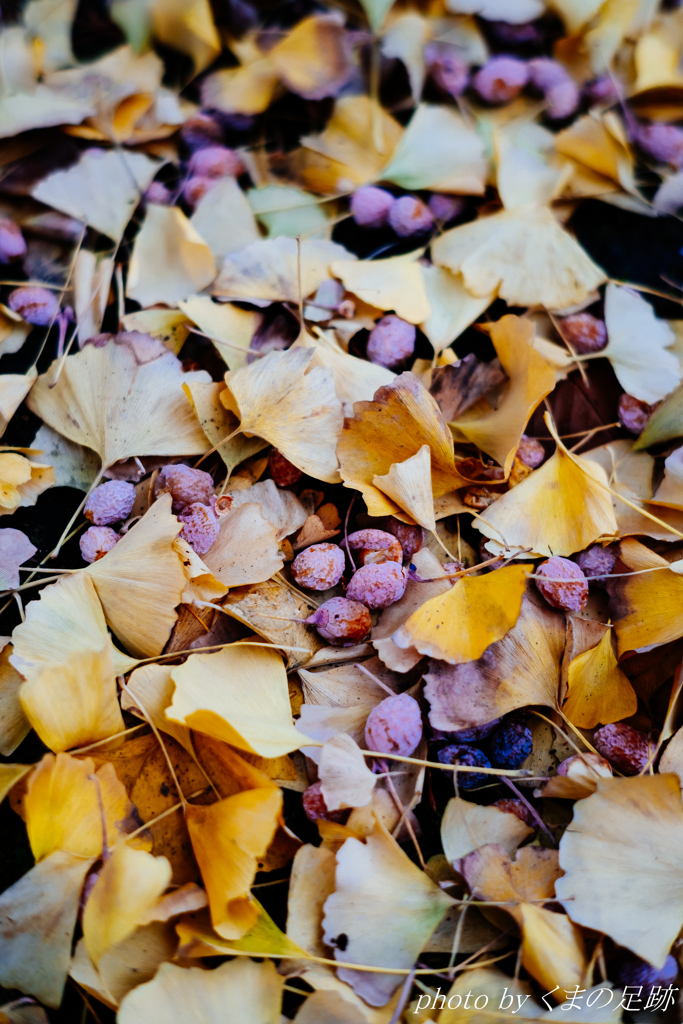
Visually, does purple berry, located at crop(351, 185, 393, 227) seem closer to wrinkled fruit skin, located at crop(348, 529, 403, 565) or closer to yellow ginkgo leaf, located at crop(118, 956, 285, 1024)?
wrinkled fruit skin, located at crop(348, 529, 403, 565)

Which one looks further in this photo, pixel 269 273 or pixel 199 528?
pixel 269 273

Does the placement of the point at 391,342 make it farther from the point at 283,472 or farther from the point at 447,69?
the point at 447,69

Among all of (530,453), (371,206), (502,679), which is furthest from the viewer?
(371,206)

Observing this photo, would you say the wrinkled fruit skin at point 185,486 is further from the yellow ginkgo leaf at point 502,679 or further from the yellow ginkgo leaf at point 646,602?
the yellow ginkgo leaf at point 646,602

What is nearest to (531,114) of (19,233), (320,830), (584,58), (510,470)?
(584,58)

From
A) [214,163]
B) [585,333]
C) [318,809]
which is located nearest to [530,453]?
[585,333]

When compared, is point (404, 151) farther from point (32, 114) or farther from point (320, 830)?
point (320, 830)

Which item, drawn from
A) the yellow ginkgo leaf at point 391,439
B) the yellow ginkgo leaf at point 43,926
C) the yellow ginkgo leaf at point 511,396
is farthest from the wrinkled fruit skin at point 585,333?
the yellow ginkgo leaf at point 43,926
